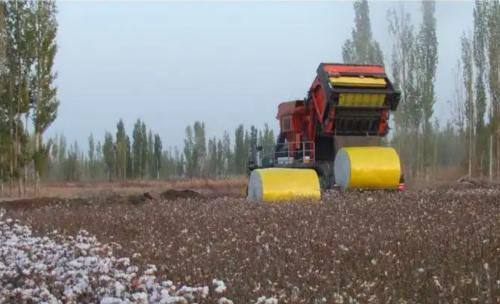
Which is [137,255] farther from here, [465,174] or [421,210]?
[465,174]

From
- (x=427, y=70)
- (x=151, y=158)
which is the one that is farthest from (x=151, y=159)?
(x=427, y=70)

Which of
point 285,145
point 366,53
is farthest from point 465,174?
point 285,145

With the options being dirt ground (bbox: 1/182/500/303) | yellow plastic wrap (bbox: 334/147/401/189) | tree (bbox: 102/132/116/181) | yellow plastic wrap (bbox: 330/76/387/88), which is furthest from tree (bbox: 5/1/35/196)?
tree (bbox: 102/132/116/181)

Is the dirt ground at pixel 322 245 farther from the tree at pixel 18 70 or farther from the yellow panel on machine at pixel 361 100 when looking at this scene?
the tree at pixel 18 70

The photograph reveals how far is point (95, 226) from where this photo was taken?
11141 mm

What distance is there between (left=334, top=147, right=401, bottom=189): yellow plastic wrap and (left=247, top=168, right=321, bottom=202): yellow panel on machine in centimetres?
138

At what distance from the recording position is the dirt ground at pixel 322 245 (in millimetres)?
5387

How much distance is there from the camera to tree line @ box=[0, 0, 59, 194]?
2694 cm

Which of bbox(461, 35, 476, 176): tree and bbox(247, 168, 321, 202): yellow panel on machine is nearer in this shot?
bbox(247, 168, 321, 202): yellow panel on machine

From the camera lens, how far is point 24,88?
90.8 ft

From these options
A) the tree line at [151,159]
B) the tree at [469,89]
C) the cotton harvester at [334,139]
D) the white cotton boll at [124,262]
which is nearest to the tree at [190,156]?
the tree line at [151,159]

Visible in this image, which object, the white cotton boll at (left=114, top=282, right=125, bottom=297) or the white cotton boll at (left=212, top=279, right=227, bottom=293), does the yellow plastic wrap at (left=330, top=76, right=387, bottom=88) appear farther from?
the white cotton boll at (left=114, top=282, right=125, bottom=297)

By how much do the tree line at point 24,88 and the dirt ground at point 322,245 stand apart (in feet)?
45.7

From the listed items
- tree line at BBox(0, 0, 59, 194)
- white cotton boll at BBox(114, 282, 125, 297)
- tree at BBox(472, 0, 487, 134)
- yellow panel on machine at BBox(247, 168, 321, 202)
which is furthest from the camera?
tree at BBox(472, 0, 487, 134)
